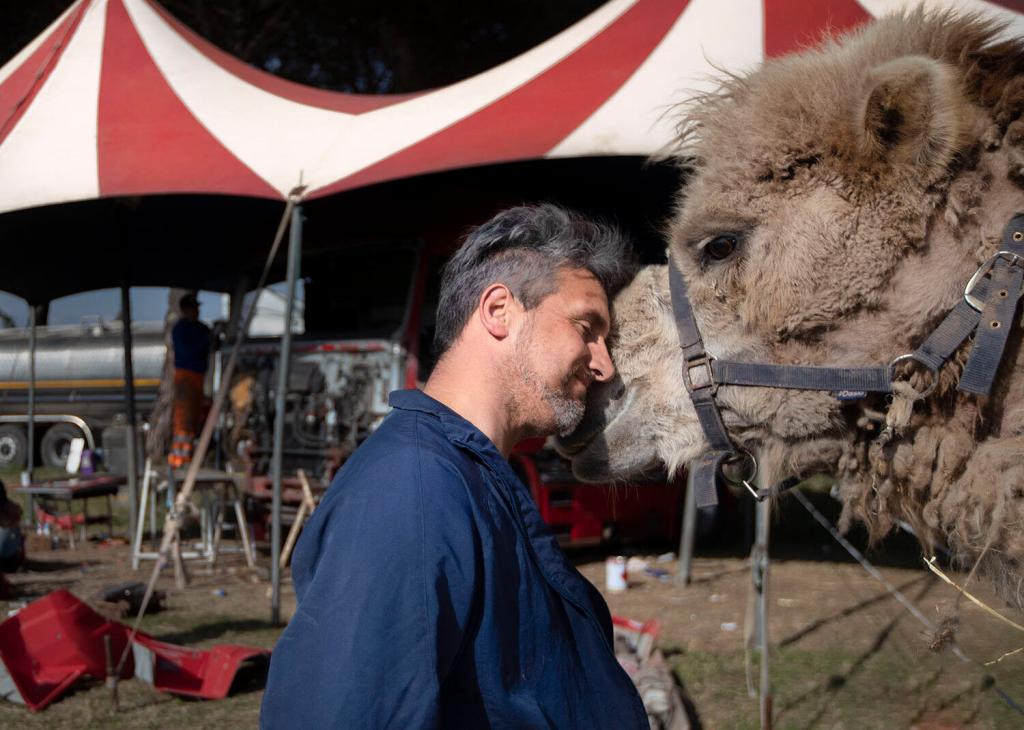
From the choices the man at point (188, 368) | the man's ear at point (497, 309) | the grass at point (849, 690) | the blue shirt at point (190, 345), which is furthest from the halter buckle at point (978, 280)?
the blue shirt at point (190, 345)

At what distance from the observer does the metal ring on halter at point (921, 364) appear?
1.76 metres

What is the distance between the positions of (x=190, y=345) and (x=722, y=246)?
303 inches

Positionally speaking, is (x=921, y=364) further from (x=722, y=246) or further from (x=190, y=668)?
(x=190, y=668)

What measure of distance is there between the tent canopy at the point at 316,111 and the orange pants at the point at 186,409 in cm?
157

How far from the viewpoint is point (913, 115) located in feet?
5.65

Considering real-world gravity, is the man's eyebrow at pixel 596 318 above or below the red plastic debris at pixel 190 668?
above

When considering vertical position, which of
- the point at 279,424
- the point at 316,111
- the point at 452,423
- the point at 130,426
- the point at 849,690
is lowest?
the point at 849,690

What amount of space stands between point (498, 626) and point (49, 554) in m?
8.68

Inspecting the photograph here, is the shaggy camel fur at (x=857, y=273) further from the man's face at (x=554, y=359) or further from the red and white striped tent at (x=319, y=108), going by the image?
the red and white striped tent at (x=319, y=108)

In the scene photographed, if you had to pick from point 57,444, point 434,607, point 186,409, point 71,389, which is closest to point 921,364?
point 434,607

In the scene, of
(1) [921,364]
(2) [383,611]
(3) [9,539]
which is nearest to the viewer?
(2) [383,611]

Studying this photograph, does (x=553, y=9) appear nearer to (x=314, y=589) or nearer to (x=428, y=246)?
(x=428, y=246)

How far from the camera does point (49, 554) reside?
8.58 m

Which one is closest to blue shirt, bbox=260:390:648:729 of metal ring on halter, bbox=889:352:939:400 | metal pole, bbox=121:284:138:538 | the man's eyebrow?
the man's eyebrow
